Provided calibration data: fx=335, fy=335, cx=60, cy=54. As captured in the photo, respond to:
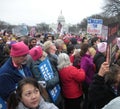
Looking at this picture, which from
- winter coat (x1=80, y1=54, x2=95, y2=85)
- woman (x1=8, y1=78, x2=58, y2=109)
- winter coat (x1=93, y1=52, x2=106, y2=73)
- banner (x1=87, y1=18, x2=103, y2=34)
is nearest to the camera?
woman (x1=8, y1=78, x2=58, y2=109)

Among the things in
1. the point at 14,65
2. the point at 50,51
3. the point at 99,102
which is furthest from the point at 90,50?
the point at 14,65

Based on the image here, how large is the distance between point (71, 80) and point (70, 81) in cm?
3

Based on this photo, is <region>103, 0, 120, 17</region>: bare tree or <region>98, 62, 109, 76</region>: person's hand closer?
<region>98, 62, 109, 76</region>: person's hand

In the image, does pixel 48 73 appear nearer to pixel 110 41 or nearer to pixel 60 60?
pixel 60 60

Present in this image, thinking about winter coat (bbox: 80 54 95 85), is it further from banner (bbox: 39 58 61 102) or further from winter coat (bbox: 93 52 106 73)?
banner (bbox: 39 58 61 102)

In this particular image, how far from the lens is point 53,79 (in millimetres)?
5309

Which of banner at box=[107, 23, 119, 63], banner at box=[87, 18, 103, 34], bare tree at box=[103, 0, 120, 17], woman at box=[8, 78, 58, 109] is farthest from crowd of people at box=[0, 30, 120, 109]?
bare tree at box=[103, 0, 120, 17]

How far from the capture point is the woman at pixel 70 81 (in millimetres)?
5754

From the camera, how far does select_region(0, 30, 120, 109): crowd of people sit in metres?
3.46

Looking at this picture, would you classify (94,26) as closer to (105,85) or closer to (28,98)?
(105,85)

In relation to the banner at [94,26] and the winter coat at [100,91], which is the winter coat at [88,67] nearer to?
the winter coat at [100,91]

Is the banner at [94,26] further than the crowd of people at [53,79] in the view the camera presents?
Yes

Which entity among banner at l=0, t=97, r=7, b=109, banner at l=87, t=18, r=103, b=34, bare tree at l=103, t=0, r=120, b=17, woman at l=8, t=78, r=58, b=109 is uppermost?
woman at l=8, t=78, r=58, b=109

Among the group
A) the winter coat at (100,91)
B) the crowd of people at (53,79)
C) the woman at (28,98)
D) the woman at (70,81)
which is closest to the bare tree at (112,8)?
the crowd of people at (53,79)
